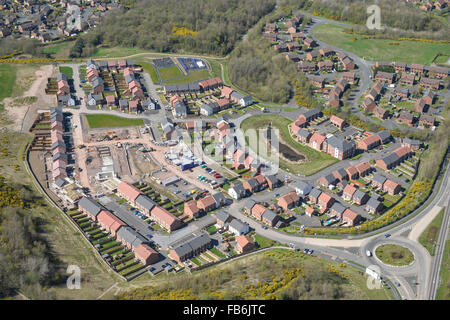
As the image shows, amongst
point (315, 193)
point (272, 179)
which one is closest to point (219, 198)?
point (272, 179)

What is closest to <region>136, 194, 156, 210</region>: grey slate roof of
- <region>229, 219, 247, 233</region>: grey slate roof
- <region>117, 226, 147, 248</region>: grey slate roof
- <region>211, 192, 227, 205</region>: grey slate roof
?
<region>117, 226, 147, 248</region>: grey slate roof

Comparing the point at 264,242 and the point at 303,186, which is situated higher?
the point at 303,186

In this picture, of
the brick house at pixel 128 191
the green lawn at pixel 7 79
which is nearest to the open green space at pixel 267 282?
the brick house at pixel 128 191

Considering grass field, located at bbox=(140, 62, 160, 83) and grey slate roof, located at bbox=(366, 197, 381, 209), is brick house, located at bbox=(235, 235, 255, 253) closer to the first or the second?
grey slate roof, located at bbox=(366, 197, 381, 209)

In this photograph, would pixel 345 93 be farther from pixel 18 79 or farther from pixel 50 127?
pixel 18 79

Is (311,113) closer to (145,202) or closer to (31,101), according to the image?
(145,202)

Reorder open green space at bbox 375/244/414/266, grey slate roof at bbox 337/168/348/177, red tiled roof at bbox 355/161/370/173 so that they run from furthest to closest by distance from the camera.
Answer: red tiled roof at bbox 355/161/370/173, grey slate roof at bbox 337/168/348/177, open green space at bbox 375/244/414/266

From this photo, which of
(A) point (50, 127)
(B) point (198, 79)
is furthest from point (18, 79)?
(B) point (198, 79)

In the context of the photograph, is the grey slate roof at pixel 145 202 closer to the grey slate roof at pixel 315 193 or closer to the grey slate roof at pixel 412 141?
the grey slate roof at pixel 315 193
